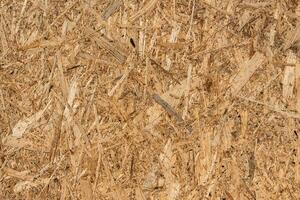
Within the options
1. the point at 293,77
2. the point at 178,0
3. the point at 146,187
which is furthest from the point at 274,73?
the point at 146,187

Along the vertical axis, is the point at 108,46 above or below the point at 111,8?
below

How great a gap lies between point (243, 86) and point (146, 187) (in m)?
0.45

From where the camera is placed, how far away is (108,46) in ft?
6.56

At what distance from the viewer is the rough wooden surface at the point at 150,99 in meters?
1.89

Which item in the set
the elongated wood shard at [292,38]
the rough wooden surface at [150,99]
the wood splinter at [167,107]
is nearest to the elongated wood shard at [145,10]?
the rough wooden surface at [150,99]

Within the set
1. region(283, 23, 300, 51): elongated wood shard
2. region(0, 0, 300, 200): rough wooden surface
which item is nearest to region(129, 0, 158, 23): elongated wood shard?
region(0, 0, 300, 200): rough wooden surface

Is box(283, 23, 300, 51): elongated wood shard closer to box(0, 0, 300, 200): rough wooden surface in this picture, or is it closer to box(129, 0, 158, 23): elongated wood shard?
box(0, 0, 300, 200): rough wooden surface

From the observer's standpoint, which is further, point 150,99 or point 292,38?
point 150,99

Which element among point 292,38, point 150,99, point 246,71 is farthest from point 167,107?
point 292,38

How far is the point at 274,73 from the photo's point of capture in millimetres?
1890

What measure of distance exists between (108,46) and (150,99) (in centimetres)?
22

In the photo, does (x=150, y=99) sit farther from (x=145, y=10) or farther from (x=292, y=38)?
(x=292, y=38)

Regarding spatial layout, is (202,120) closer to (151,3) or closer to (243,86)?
(243,86)

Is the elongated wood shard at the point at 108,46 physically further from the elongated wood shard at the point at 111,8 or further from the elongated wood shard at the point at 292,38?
the elongated wood shard at the point at 292,38
